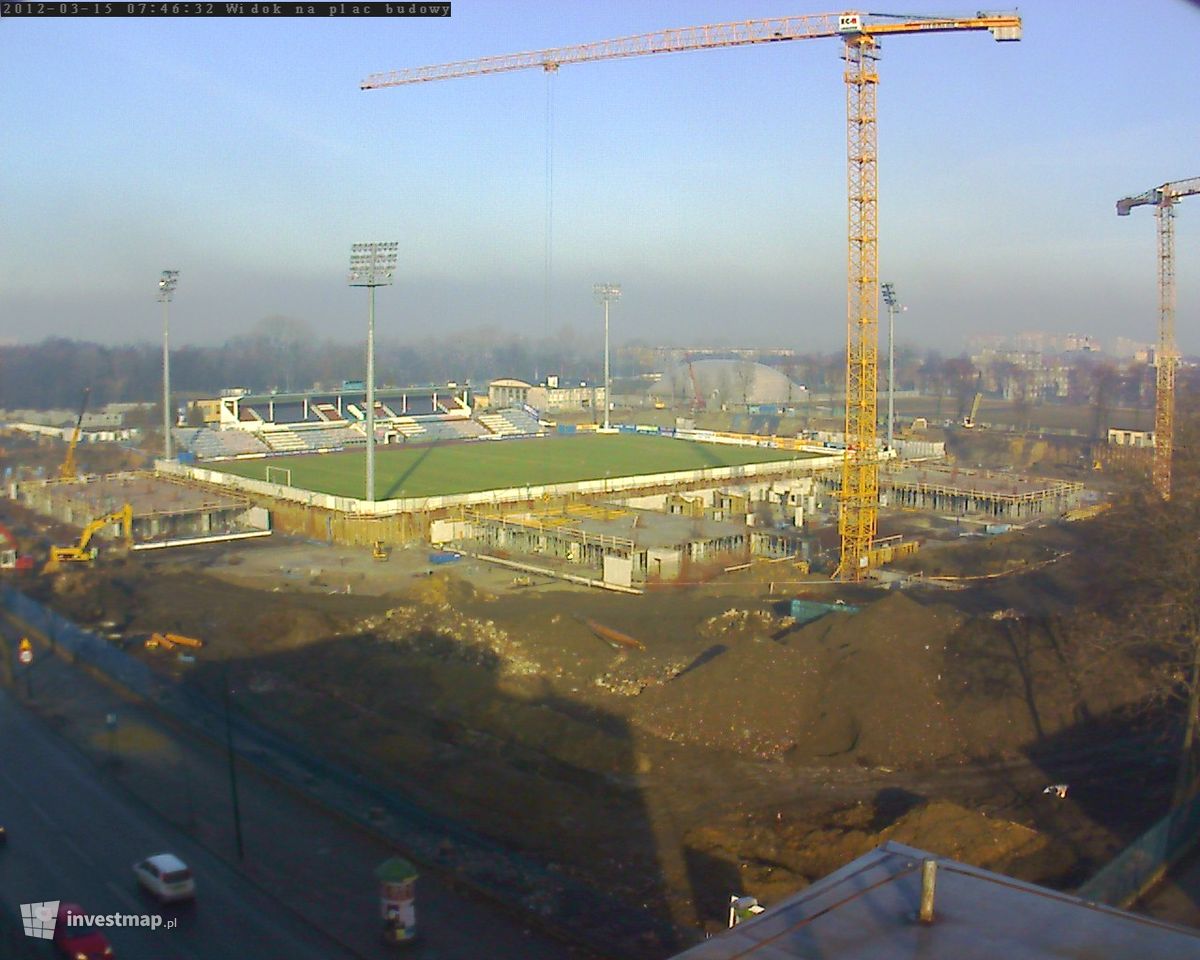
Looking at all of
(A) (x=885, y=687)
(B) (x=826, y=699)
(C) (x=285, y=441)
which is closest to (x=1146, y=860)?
(A) (x=885, y=687)

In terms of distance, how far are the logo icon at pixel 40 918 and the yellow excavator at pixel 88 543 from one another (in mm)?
6257

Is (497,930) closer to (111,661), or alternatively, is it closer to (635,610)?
(111,661)

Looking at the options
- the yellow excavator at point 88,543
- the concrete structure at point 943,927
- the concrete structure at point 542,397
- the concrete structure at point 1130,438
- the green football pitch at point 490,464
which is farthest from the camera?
the concrete structure at point 542,397

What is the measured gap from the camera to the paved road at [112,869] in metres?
3.87

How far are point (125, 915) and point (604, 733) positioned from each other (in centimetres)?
289

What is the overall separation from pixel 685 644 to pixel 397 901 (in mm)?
4528

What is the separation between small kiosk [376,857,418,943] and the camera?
394 cm

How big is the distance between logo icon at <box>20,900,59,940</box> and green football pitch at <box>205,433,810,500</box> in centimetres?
1007

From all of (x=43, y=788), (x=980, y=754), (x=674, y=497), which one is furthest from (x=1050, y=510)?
(x=43, y=788)

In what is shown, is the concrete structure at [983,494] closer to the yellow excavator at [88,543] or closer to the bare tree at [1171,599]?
the bare tree at [1171,599]

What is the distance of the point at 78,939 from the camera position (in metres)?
3.70

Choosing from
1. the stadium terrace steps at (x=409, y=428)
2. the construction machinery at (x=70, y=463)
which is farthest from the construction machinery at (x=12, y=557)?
the stadium terrace steps at (x=409, y=428)

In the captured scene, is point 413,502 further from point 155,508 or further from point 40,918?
point 40,918

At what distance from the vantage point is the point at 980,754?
606 centimetres
